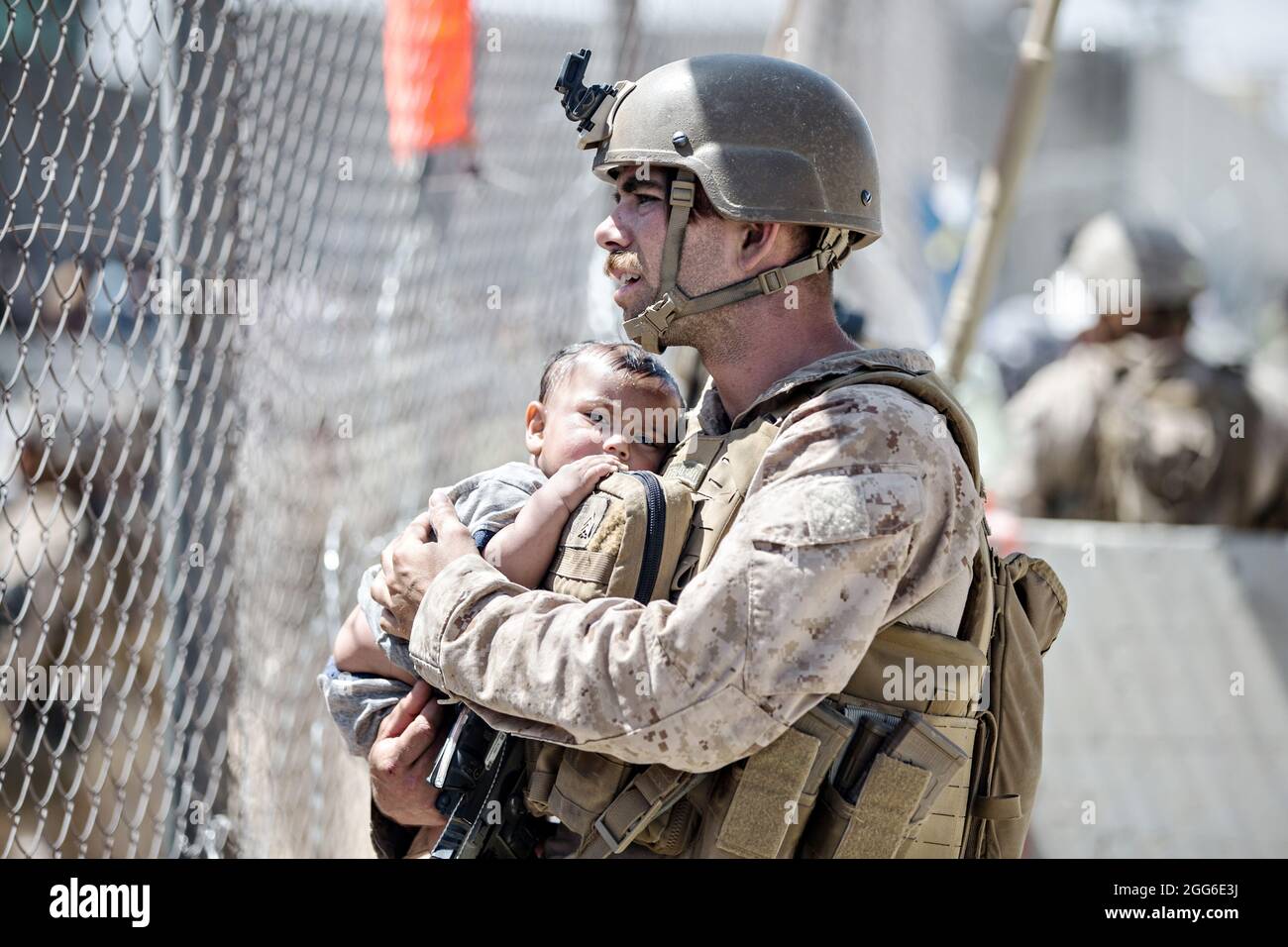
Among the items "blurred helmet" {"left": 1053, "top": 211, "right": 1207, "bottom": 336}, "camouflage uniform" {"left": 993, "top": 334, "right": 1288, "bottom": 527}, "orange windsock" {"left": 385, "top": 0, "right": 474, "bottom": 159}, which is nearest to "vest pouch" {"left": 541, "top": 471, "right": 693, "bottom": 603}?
"orange windsock" {"left": 385, "top": 0, "right": 474, "bottom": 159}

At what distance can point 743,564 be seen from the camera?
2111 mm

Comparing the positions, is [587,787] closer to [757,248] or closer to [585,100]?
[757,248]

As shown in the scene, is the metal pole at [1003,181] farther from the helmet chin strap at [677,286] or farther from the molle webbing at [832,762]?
the molle webbing at [832,762]

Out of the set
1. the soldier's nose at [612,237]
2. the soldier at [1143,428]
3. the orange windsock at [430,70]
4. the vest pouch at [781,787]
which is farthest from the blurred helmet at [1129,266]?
the vest pouch at [781,787]

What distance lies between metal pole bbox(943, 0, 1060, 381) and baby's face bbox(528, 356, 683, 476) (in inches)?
121

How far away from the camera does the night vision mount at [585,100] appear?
8.54 ft

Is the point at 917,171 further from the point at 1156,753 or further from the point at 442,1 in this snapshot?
the point at 1156,753

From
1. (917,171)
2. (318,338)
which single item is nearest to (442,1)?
(318,338)

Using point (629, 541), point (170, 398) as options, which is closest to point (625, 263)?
point (629, 541)

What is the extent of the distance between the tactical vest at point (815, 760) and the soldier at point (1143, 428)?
424 centimetres

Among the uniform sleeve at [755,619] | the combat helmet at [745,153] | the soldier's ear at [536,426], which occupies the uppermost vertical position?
the combat helmet at [745,153]

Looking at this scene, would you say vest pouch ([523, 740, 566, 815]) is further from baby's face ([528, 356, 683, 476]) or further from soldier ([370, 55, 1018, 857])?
baby's face ([528, 356, 683, 476])

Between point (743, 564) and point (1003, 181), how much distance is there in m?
3.74
